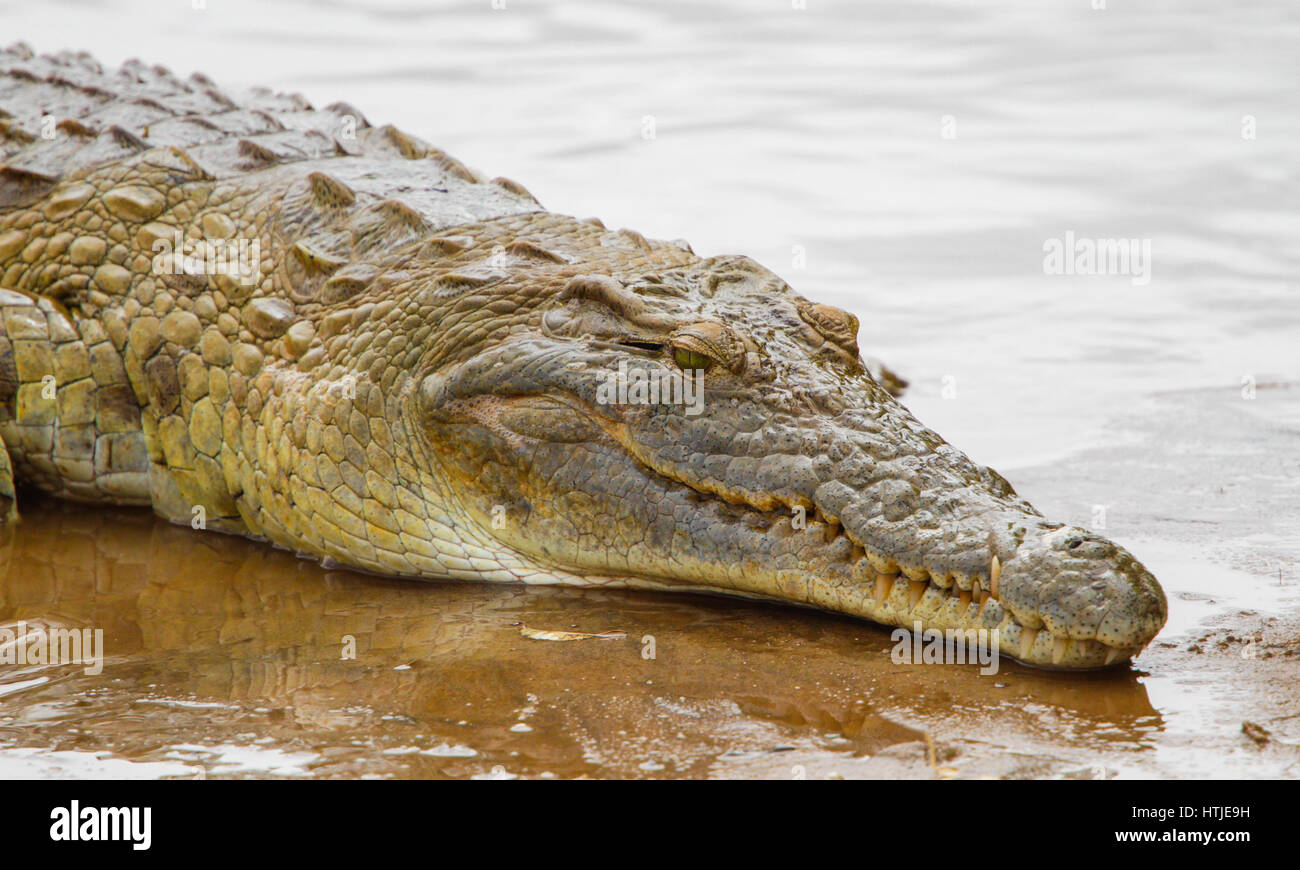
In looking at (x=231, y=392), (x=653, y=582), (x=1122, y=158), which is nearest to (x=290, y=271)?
(x=231, y=392)

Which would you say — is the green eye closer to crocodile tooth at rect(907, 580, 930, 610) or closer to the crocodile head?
the crocodile head

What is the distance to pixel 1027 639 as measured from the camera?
3.47m

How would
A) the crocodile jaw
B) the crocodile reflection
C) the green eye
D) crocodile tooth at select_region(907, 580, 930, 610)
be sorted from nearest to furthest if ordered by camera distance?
1. the crocodile reflection
2. the crocodile jaw
3. crocodile tooth at select_region(907, 580, 930, 610)
4. the green eye

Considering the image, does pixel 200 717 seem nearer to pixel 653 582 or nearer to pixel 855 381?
pixel 653 582

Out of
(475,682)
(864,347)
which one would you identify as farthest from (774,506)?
(864,347)

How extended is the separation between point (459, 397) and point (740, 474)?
3.31 feet

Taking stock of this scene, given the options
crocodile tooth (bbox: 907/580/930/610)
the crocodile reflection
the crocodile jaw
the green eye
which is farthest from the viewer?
the green eye

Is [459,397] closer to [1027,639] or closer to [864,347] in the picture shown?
[1027,639]

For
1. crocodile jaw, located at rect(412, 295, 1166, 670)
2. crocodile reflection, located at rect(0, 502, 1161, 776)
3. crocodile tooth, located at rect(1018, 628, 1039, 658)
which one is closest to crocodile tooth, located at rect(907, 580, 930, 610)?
crocodile jaw, located at rect(412, 295, 1166, 670)

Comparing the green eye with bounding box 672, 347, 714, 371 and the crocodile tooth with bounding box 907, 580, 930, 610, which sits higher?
the green eye with bounding box 672, 347, 714, 371

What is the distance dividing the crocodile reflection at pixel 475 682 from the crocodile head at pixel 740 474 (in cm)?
16

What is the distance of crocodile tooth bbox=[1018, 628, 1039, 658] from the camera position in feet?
11.3

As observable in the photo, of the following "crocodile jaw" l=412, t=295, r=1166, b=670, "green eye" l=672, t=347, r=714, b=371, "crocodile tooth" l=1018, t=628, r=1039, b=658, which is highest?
"green eye" l=672, t=347, r=714, b=371

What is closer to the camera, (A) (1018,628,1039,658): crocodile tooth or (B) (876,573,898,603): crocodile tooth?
(A) (1018,628,1039,658): crocodile tooth
